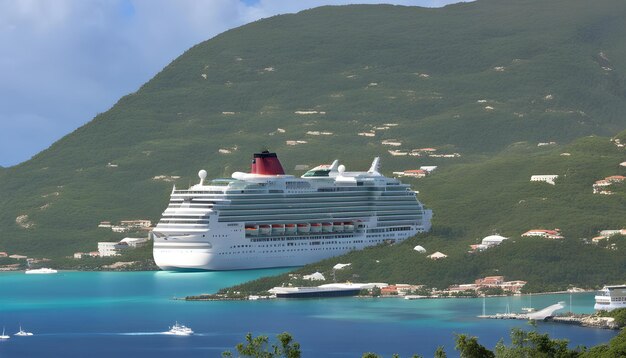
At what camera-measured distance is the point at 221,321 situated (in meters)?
102

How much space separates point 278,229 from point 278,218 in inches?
30.0

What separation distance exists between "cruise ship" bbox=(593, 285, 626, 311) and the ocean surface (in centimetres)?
102

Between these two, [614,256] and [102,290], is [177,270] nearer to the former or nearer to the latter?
[102,290]

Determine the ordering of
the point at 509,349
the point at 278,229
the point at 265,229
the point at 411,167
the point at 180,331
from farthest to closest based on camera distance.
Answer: the point at 411,167
the point at 278,229
the point at 265,229
the point at 180,331
the point at 509,349

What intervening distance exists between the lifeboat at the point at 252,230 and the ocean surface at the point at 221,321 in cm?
398

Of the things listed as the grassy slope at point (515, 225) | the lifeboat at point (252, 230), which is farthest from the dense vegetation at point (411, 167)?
the lifeboat at point (252, 230)

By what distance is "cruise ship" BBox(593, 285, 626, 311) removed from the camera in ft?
334

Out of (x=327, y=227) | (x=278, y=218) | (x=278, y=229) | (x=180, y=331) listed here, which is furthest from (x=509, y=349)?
(x=327, y=227)

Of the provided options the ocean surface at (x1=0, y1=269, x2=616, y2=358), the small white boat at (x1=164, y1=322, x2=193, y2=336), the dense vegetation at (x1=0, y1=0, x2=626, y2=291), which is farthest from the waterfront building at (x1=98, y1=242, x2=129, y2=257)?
the small white boat at (x1=164, y1=322, x2=193, y2=336)

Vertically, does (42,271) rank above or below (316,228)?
below

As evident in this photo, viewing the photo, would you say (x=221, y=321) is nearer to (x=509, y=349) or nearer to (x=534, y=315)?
(x=534, y=315)

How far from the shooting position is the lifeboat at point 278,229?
13075 centimetres

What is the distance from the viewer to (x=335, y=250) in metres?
132

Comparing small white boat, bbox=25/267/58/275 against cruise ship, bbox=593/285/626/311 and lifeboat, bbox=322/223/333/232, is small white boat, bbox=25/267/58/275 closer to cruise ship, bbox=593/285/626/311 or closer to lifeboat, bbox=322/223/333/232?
lifeboat, bbox=322/223/333/232
